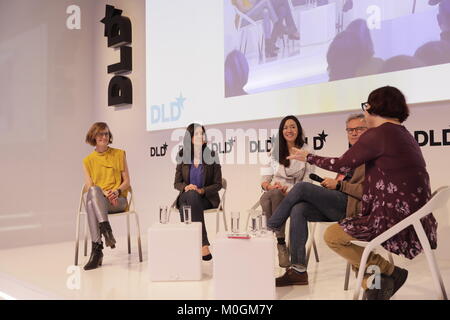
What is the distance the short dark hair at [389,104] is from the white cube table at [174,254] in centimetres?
128

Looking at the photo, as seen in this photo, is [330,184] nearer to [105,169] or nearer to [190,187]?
[190,187]

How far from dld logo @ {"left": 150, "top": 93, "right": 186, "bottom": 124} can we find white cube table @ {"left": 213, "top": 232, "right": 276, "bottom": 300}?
250 cm

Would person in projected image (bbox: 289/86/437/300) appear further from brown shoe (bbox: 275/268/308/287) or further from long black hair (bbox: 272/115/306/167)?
long black hair (bbox: 272/115/306/167)

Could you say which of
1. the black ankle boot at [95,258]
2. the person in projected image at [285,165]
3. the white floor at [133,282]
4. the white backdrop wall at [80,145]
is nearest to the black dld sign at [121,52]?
the white backdrop wall at [80,145]

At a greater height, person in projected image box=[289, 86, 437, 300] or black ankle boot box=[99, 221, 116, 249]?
person in projected image box=[289, 86, 437, 300]

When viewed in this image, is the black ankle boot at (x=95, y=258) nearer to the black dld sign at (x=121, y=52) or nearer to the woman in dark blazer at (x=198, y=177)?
the woman in dark blazer at (x=198, y=177)

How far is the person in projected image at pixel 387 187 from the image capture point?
6.17 ft

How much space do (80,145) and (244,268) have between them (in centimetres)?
359

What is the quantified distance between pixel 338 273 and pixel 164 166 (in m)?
2.48

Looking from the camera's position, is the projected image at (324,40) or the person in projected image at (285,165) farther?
the person in projected image at (285,165)

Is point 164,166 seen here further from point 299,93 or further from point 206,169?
point 299,93

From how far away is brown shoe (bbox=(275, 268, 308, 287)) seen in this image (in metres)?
2.43

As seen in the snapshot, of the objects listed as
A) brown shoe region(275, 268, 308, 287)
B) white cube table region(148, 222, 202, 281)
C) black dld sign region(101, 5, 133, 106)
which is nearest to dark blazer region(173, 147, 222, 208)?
white cube table region(148, 222, 202, 281)

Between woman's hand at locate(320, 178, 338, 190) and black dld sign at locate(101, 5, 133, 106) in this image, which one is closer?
woman's hand at locate(320, 178, 338, 190)
